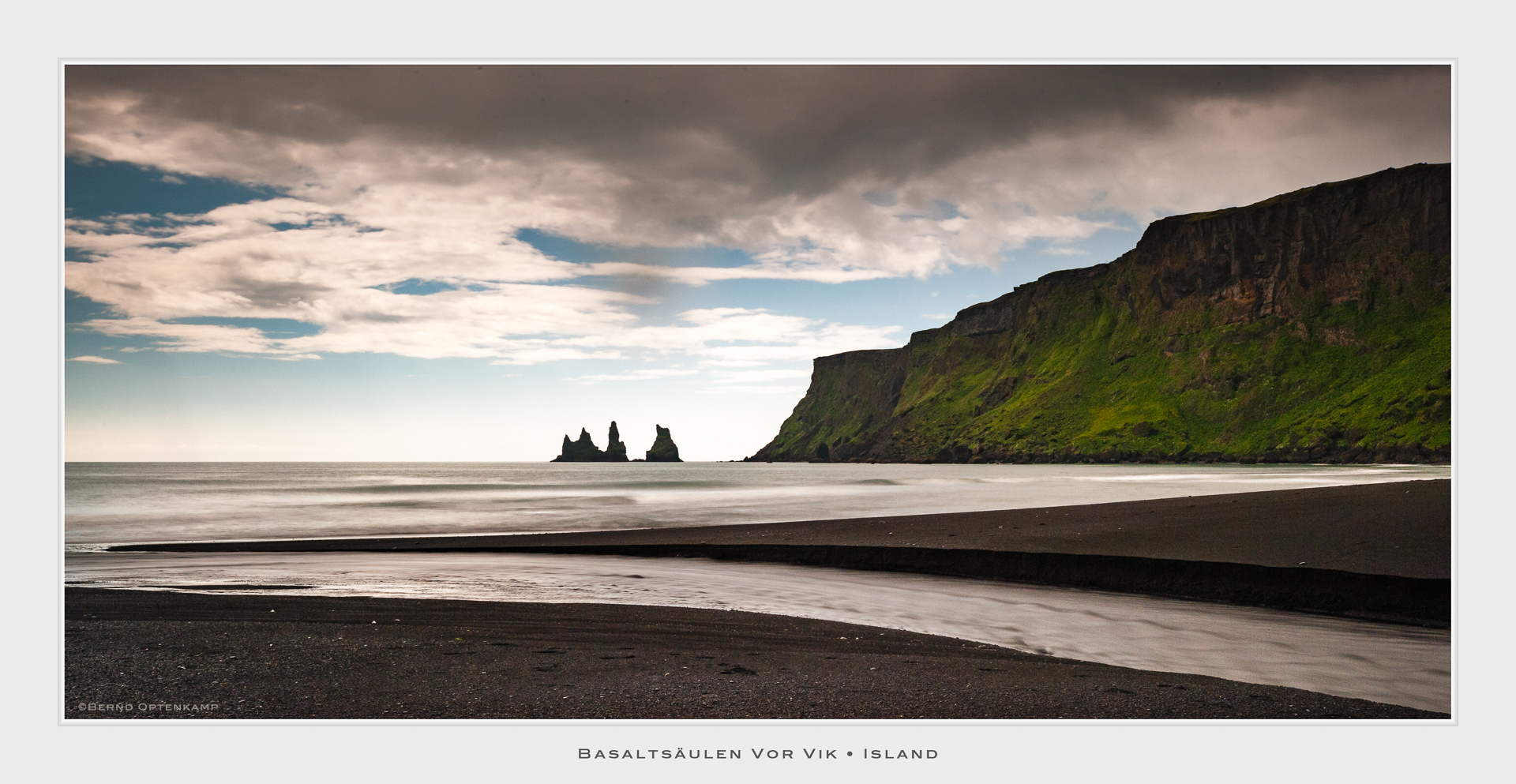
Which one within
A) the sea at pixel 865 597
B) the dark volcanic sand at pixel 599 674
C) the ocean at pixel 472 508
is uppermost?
the dark volcanic sand at pixel 599 674

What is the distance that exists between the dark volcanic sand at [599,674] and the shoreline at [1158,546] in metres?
4.84

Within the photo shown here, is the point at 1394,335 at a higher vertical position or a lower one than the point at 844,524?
higher

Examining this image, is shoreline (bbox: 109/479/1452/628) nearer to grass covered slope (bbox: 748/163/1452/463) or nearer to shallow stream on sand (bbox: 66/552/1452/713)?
shallow stream on sand (bbox: 66/552/1452/713)

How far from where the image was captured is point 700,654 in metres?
7.04

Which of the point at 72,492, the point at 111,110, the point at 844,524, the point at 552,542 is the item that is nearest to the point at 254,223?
the point at 111,110

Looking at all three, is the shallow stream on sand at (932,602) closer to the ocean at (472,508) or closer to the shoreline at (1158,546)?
the shoreline at (1158,546)

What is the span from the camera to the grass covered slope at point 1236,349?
97.4m

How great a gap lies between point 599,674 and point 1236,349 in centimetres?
15264

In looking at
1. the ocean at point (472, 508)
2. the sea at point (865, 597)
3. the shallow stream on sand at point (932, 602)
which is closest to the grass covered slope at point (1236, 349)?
the ocean at point (472, 508)

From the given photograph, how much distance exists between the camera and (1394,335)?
98.9 m

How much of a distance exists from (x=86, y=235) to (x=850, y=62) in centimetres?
726

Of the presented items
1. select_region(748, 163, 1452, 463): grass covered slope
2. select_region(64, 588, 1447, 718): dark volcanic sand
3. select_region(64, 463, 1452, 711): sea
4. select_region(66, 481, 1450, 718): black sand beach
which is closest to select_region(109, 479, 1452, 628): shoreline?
select_region(66, 481, 1450, 718): black sand beach

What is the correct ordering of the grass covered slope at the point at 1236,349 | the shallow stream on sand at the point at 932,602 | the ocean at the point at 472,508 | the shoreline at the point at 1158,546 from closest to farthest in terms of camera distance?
the shallow stream on sand at the point at 932,602, the shoreline at the point at 1158,546, the ocean at the point at 472,508, the grass covered slope at the point at 1236,349

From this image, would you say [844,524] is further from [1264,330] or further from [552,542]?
[1264,330]
